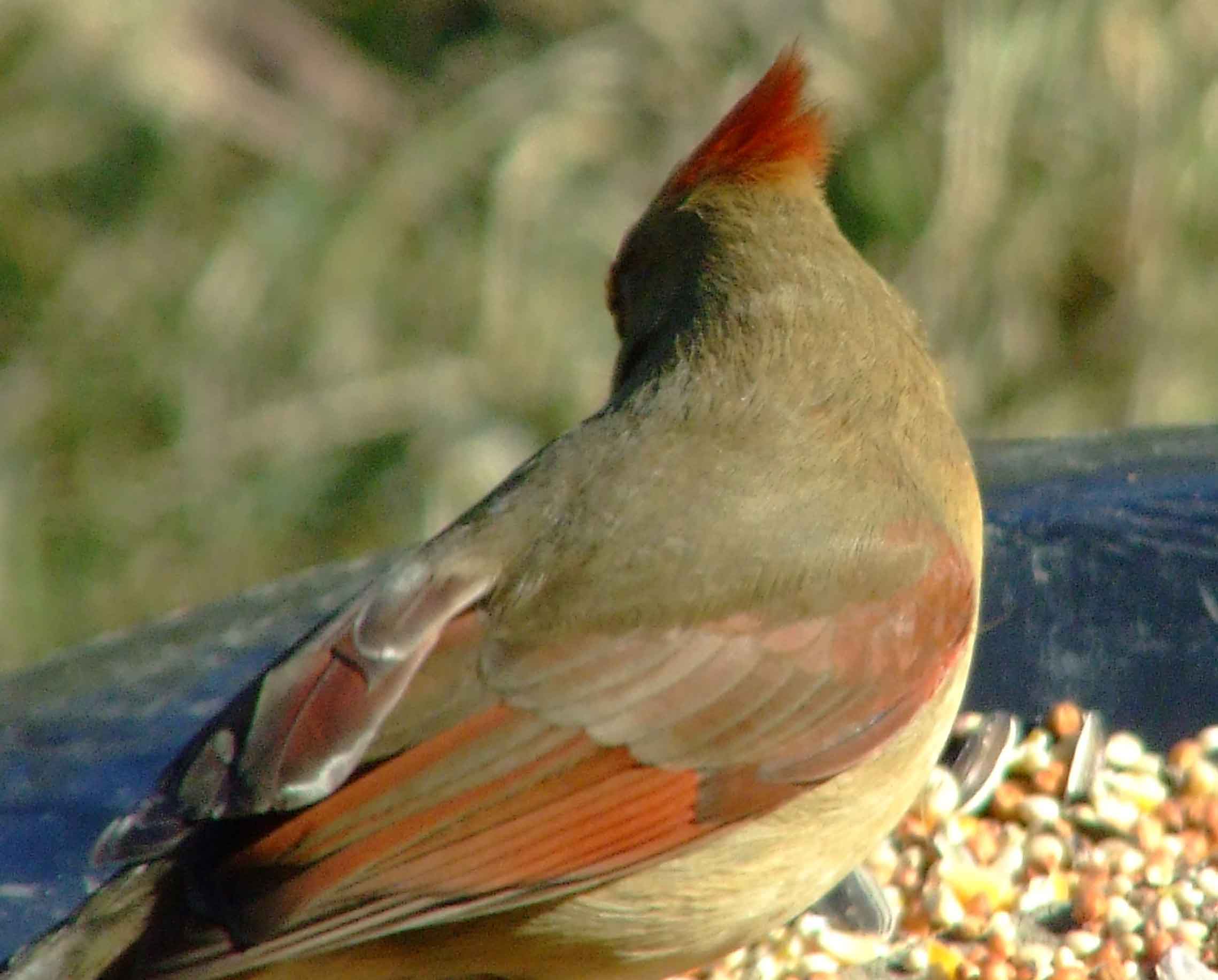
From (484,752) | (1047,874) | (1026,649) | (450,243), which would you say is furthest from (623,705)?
(450,243)

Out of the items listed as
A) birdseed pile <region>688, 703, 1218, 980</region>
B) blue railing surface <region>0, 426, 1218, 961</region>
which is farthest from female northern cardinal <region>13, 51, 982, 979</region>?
blue railing surface <region>0, 426, 1218, 961</region>

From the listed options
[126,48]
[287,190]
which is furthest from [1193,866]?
[126,48]

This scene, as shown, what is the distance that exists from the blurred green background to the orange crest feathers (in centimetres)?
256

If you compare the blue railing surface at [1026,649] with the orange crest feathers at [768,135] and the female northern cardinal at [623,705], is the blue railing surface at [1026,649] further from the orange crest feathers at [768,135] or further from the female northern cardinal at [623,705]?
the orange crest feathers at [768,135]

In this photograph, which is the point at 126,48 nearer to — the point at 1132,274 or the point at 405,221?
the point at 405,221

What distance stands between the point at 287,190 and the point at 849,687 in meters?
3.89

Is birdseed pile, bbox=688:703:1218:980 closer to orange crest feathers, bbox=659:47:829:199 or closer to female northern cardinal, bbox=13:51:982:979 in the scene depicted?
female northern cardinal, bbox=13:51:982:979

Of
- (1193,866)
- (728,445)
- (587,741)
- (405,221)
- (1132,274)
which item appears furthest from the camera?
(405,221)

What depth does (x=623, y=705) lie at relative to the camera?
248 centimetres

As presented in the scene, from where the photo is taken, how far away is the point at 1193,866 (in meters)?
2.96

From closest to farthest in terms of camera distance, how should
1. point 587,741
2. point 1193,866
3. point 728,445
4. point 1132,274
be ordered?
point 587,741
point 728,445
point 1193,866
point 1132,274

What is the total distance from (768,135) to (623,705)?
33.8 inches

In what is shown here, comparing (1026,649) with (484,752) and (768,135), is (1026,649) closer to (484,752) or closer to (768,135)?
(768,135)

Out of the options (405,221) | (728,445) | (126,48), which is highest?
(126,48)
